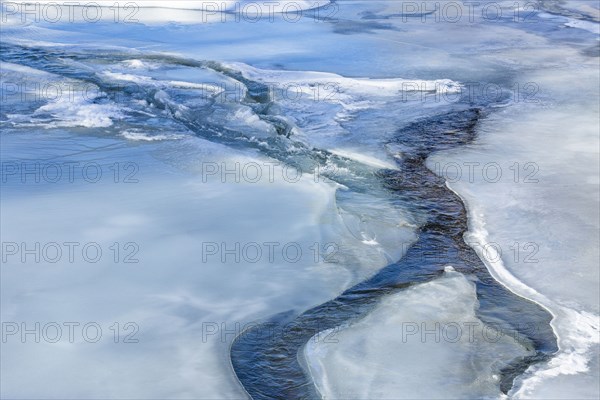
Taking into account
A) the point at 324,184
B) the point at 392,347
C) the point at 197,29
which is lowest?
the point at 392,347

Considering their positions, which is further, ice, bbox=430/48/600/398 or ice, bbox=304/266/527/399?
ice, bbox=430/48/600/398

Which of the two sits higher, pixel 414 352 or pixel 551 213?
pixel 551 213

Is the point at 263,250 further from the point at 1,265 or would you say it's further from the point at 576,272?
the point at 576,272

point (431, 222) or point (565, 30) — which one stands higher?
point (565, 30)

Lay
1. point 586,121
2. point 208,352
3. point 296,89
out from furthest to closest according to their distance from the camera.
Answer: point 296,89 < point 586,121 < point 208,352

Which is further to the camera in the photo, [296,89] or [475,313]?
[296,89]

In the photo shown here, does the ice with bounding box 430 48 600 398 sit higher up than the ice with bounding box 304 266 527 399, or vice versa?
the ice with bounding box 430 48 600 398

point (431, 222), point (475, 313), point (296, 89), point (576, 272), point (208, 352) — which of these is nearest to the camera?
point (208, 352)

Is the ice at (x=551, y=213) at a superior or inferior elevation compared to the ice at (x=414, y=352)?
superior

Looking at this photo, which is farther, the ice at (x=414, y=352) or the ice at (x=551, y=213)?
the ice at (x=551, y=213)

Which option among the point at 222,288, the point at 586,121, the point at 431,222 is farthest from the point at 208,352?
the point at 586,121

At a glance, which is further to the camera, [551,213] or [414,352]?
[551,213]
